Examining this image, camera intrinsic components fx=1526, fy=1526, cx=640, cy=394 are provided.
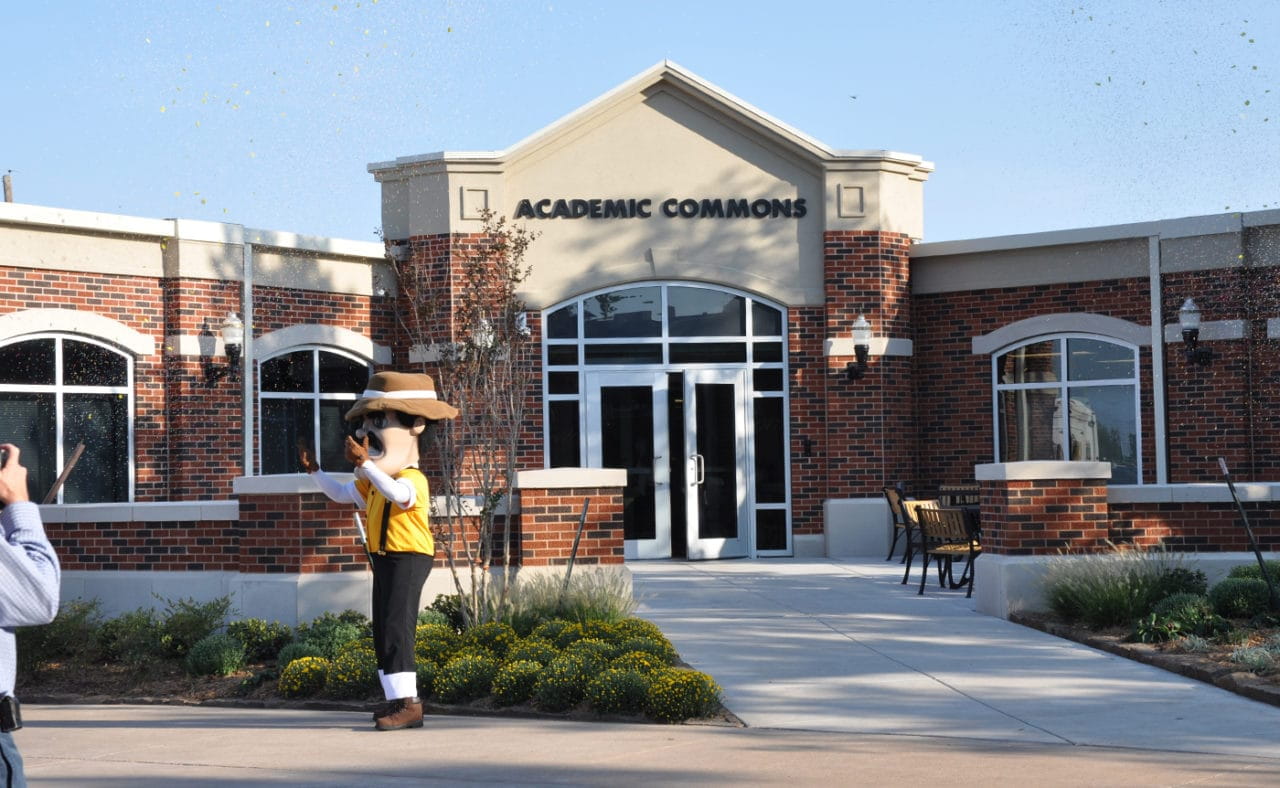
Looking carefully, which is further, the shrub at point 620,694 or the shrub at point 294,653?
the shrub at point 294,653

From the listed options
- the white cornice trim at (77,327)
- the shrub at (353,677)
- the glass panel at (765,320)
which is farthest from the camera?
the glass panel at (765,320)

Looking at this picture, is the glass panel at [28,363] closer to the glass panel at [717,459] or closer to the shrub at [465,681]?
the glass panel at [717,459]

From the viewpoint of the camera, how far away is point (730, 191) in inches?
792

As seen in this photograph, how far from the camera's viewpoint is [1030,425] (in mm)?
19875

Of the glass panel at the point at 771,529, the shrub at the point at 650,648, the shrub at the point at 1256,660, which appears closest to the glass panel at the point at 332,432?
the glass panel at the point at 771,529

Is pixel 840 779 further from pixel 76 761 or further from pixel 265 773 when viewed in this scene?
pixel 76 761

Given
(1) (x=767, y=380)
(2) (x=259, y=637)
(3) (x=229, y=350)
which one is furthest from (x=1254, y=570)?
(3) (x=229, y=350)

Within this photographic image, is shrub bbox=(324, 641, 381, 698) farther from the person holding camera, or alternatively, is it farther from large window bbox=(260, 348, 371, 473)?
large window bbox=(260, 348, 371, 473)

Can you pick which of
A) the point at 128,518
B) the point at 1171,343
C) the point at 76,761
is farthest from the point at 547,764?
the point at 1171,343

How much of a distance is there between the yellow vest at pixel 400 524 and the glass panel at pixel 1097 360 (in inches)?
508

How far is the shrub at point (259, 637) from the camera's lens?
10.6m

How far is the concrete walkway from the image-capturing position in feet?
22.8

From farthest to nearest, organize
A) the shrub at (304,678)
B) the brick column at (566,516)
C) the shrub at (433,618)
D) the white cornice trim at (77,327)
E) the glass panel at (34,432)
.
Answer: the glass panel at (34,432), the white cornice trim at (77,327), the brick column at (566,516), the shrub at (433,618), the shrub at (304,678)

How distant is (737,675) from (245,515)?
397 cm
